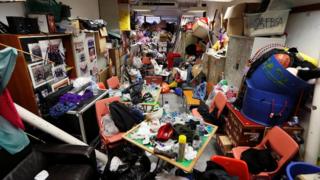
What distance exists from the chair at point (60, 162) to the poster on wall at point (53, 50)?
1.20 m

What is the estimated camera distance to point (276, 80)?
201 cm

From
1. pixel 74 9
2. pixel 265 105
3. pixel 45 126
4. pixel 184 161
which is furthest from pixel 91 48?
pixel 265 105

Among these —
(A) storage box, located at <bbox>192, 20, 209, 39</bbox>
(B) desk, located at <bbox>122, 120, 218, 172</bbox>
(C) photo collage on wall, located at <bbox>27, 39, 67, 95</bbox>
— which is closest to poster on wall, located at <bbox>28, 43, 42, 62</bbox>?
(C) photo collage on wall, located at <bbox>27, 39, 67, 95</bbox>

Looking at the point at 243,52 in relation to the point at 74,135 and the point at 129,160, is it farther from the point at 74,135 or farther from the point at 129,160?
the point at 74,135

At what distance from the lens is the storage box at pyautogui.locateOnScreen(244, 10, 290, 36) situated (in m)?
2.32

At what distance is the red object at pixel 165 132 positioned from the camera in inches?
78.2

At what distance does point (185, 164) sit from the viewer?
1.69 m

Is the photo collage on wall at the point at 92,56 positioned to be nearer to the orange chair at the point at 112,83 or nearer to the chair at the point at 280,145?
the orange chair at the point at 112,83

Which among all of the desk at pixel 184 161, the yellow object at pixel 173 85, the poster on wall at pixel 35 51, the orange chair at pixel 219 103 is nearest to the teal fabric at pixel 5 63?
the poster on wall at pixel 35 51

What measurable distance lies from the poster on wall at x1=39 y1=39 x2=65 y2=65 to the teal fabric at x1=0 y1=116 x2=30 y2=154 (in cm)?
110

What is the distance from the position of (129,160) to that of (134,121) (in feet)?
2.05

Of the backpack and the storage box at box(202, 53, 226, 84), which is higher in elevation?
the storage box at box(202, 53, 226, 84)

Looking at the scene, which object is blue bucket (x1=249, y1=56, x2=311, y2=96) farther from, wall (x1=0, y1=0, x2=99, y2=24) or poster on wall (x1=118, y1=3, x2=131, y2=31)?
poster on wall (x1=118, y1=3, x2=131, y2=31)

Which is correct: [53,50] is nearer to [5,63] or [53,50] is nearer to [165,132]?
[5,63]
